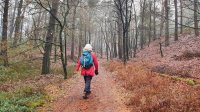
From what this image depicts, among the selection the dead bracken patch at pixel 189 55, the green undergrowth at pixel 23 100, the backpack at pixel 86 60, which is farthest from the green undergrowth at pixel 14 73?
the dead bracken patch at pixel 189 55

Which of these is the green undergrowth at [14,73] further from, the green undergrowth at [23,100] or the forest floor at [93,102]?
the forest floor at [93,102]

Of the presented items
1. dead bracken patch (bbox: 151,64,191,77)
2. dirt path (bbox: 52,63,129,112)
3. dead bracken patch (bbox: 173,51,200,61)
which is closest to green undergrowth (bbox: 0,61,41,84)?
dirt path (bbox: 52,63,129,112)

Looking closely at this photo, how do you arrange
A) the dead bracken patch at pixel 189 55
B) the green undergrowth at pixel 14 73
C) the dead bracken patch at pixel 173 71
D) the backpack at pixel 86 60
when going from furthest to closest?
the dead bracken patch at pixel 189 55
the green undergrowth at pixel 14 73
the dead bracken patch at pixel 173 71
the backpack at pixel 86 60

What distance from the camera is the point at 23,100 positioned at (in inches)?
442

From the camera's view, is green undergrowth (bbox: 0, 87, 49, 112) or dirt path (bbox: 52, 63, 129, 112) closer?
green undergrowth (bbox: 0, 87, 49, 112)

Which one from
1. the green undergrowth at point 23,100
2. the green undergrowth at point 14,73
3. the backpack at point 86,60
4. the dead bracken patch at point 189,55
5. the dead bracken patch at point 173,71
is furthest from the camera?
the dead bracken patch at point 189,55

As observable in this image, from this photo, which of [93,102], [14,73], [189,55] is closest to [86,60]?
[93,102]

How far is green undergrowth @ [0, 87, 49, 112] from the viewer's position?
9941 millimetres

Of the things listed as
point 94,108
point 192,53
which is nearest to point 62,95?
point 94,108

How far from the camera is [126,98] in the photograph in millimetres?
11891

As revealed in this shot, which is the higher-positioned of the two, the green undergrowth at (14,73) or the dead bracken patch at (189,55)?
the dead bracken patch at (189,55)

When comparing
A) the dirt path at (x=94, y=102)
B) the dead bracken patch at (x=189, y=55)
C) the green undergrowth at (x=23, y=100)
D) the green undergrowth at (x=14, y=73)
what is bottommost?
the dirt path at (x=94, y=102)

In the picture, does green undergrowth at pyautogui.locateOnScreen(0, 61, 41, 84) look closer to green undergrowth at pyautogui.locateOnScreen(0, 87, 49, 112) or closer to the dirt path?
green undergrowth at pyautogui.locateOnScreen(0, 87, 49, 112)

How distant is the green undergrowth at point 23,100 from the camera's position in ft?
32.6
